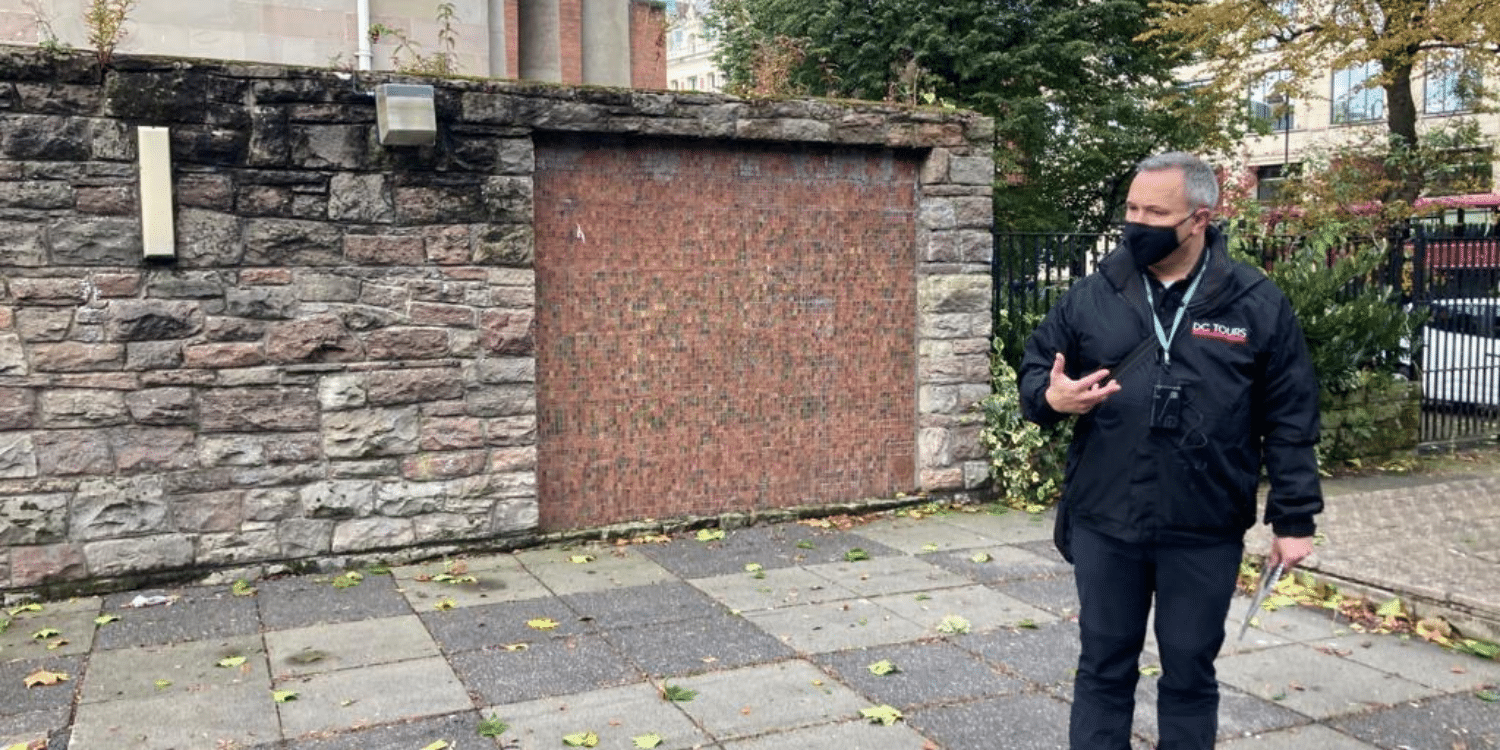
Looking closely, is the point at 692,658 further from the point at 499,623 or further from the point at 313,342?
the point at 313,342

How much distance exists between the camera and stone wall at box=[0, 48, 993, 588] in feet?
A: 18.3

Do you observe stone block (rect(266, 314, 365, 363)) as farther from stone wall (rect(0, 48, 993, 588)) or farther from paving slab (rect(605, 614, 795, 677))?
paving slab (rect(605, 614, 795, 677))

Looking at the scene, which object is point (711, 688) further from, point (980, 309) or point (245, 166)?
point (980, 309)

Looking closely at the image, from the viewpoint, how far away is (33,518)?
562 centimetres

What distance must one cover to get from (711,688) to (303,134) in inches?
141

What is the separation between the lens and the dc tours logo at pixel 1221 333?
3.16m

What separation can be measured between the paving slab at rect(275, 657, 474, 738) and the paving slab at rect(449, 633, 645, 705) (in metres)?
0.09

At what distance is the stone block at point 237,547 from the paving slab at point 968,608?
123 inches

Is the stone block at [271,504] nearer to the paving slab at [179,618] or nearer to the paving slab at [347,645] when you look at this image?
the paving slab at [179,618]

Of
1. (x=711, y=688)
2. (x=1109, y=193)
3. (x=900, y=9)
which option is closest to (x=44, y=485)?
(x=711, y=688)

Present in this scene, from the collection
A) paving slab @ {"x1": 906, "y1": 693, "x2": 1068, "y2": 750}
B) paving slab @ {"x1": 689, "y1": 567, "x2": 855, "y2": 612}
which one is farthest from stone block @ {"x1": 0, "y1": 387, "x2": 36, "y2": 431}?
paving slab @ {"x1": 906, "y1": 693, "x2": 1068, "y2": 750}

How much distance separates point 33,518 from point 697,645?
10.8 feet

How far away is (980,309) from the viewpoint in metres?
7.89

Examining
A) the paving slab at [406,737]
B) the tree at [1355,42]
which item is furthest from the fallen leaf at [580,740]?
the tree at [1355,42]
